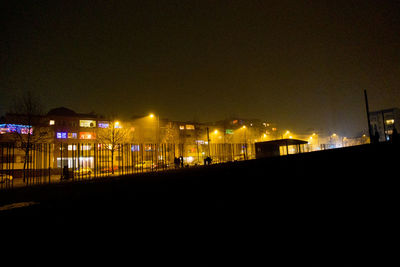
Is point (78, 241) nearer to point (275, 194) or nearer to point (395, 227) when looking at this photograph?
point (275, 194)

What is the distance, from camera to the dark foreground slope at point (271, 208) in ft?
8.02

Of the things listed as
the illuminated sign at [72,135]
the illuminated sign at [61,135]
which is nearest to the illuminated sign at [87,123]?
the illuminated sign at [72,135]

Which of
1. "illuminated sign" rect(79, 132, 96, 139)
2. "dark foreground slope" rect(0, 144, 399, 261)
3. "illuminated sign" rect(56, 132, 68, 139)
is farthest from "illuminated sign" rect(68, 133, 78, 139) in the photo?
"dark foreground slope" rect(0, 144, 399, 261)

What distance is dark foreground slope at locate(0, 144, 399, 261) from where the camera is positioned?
2.44 metres

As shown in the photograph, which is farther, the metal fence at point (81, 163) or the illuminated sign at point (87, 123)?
the illuminated sign at point (87, 123)

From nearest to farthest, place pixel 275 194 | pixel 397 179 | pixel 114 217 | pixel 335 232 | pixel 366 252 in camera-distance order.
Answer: pixel 366 252 → pixel 335 232 → pixel 397 179 → pixel 275 194 → pixel 114 217

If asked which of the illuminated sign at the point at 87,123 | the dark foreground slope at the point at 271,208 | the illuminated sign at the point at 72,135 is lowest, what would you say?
the dark foreground slope at the point at 271,208

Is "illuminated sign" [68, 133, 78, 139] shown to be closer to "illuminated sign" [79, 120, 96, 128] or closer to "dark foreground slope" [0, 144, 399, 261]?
"illuminated sign" [79, 120, 96, 128]

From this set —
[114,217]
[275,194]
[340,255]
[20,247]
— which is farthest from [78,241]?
[340,255]

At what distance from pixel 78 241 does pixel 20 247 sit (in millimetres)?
894

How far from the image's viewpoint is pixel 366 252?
83.9 inches

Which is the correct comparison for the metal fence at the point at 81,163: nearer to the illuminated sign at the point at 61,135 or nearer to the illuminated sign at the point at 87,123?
the illuminated sign at the point at 61,135

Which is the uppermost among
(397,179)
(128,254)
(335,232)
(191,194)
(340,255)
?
(397,179)

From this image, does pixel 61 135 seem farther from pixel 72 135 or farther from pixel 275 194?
pixel 275 194
